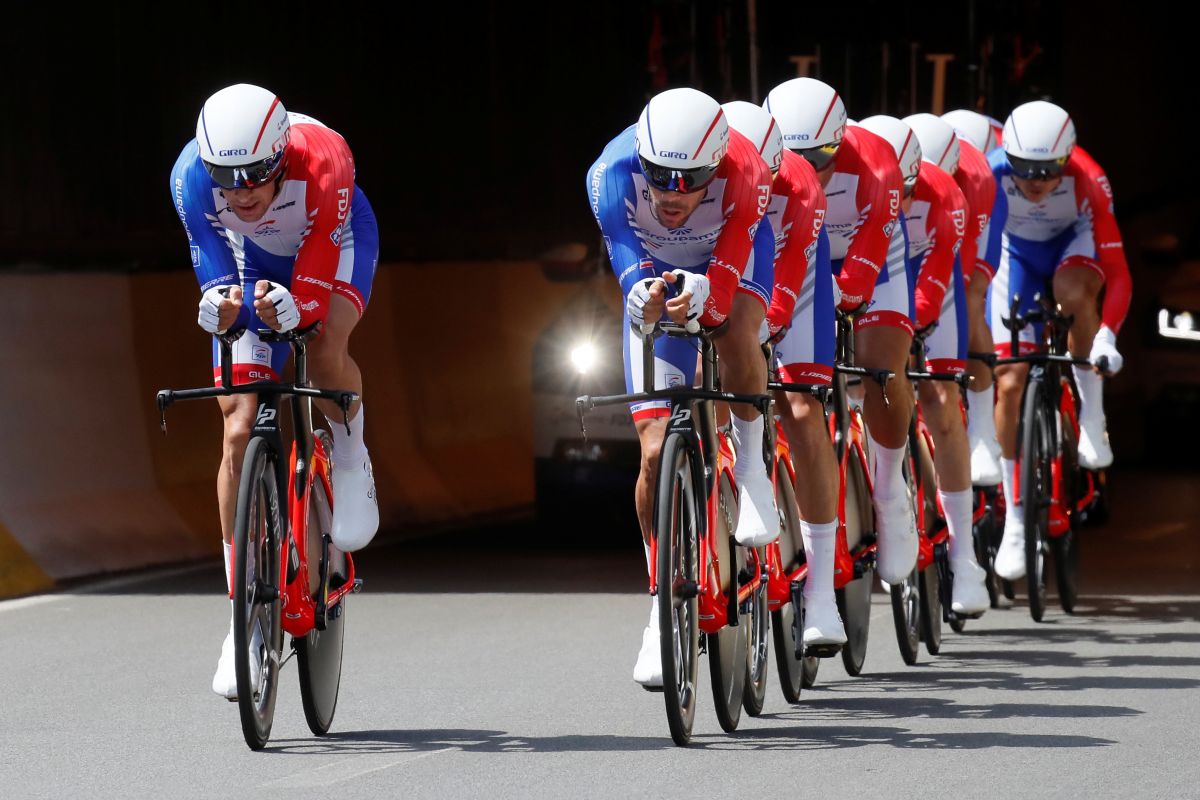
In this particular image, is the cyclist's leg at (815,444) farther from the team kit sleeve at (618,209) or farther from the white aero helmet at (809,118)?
the team kit sleeve at (618,209)

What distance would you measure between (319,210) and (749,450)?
161 cm

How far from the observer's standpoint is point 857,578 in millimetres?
8852

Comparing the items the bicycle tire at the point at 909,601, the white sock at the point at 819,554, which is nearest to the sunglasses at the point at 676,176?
the white sock at the point at 819,554

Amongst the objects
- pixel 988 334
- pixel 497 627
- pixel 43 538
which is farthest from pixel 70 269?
pixel 988 334

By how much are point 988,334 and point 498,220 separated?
798 cm

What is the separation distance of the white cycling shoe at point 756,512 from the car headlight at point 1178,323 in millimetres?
12390

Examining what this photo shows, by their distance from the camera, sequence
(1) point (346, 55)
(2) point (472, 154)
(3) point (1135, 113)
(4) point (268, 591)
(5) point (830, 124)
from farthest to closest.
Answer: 1. (3) point (1135, 113)
2. (2) point (472, 154)
3. (1) point (346, 55)
4. (5) point (830, 124)
5. (4) point (268, 591)

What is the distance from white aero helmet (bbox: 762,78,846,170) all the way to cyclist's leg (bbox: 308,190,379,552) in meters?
1.73

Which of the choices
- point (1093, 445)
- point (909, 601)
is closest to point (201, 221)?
point (909, 601)

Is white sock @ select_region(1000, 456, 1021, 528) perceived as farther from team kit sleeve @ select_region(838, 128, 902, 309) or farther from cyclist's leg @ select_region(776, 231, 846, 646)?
cyclist's leg @ select_region(776, 231, 846, 646)

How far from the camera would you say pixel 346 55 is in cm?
1625

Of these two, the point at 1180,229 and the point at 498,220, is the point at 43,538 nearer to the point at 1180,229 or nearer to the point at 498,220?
the point at 498,220

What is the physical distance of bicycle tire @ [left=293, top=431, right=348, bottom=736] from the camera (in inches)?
285

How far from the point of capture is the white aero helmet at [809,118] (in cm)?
862
